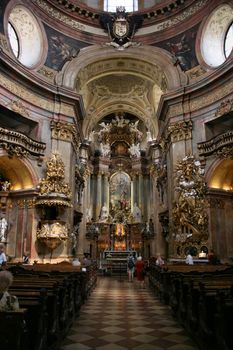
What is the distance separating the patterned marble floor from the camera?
4.52 m

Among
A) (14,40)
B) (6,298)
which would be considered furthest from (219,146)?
(6,298)

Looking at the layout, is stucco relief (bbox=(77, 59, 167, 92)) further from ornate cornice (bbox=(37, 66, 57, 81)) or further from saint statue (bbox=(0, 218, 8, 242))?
saint statue (bbox=(0, 218, 8, 242))

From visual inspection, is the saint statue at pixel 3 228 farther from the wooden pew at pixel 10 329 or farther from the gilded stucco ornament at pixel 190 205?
the wooden pew at pixel 10 329

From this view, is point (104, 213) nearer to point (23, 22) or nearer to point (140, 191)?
point (140, 191)

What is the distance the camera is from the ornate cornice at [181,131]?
627 inches

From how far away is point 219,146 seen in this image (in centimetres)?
1378

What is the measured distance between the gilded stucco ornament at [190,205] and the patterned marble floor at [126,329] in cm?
646

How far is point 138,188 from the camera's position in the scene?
28766 millimetres

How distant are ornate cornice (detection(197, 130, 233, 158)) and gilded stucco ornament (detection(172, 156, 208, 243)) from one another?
0.63m

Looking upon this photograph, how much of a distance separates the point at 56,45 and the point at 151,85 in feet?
25.6

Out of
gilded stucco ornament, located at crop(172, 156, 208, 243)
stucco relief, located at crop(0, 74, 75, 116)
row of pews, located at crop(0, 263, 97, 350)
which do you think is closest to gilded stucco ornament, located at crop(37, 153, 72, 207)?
stucco relief, located at crop(0, 74, 75, 116)

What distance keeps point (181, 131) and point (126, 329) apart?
39.4ft

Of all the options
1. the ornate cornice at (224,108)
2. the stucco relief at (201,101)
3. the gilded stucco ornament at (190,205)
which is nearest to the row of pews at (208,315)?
the gilded stucco ornament at (190,205)

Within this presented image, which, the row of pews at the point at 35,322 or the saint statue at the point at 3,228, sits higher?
the saint statue at the point at 3,228
